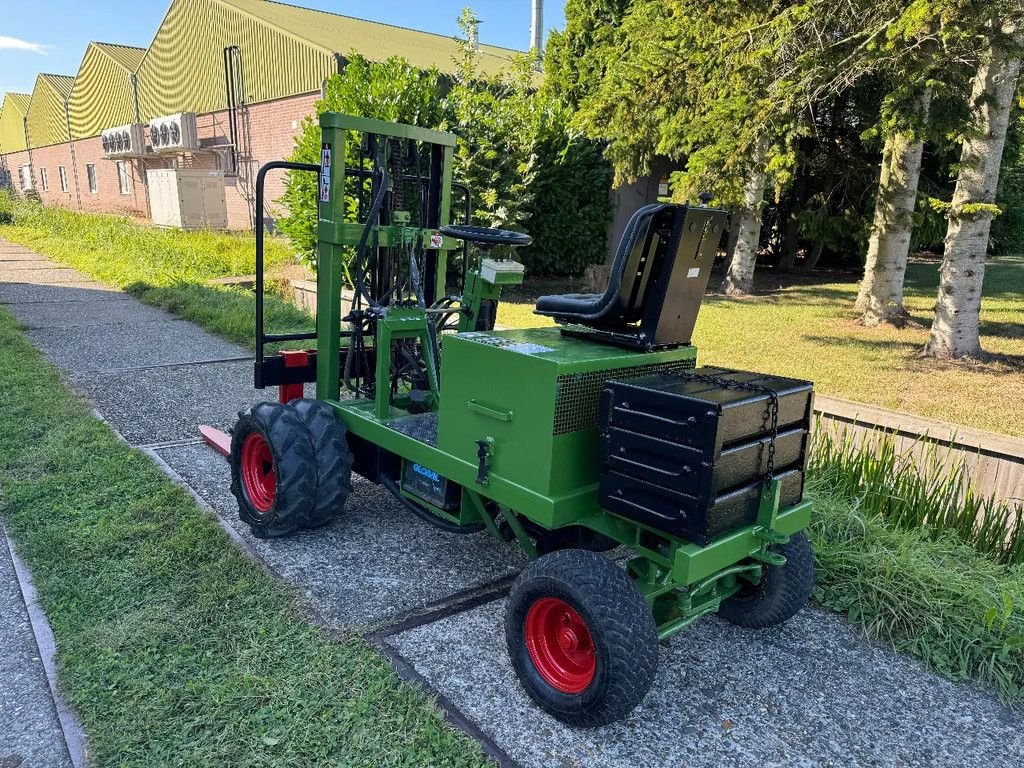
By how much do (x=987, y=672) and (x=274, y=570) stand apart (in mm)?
3067

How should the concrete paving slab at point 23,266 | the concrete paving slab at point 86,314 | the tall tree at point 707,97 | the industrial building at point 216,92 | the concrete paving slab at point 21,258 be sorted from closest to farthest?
the tall tree at point 707,97 → the concrete paving slab at point 86,314 → the concrete paving slab at point 23,266 → the concrete paving slab at point 21,258 → the industrial building at point 216,92

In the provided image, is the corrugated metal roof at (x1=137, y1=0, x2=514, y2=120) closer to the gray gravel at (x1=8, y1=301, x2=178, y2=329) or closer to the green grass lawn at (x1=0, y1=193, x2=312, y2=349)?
the green grass lawn at (x1=0, y1=193, x2=312, y2=349)

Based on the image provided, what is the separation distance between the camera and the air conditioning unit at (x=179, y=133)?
22.6m

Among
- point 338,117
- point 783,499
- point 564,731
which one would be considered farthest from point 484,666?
point 338,117

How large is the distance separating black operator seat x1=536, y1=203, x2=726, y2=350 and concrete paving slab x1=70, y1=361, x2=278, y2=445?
3666 millimetres

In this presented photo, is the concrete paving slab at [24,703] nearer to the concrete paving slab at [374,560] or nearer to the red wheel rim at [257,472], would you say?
the concrete paving slab at [374,560]

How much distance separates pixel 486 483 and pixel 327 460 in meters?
1.13

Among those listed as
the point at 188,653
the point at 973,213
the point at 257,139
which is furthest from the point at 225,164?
the point at 188,653

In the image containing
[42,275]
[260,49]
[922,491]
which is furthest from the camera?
[260,49]

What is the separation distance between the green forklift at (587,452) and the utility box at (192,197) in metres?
19.3

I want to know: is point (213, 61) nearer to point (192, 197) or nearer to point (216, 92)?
point (216, 92)

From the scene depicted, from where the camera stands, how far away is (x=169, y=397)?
20.9 feet

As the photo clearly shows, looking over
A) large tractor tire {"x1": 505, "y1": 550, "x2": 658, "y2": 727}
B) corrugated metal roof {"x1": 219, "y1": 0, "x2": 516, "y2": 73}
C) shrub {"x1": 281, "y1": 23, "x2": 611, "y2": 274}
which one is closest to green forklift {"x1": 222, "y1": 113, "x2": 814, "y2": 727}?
large tractor tire {"x1": 505, "y1": 550, "x2": 658, "y2": 727}

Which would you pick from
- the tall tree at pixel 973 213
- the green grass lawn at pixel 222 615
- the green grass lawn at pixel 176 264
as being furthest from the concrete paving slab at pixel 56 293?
the tall tree at pixel 973 213
